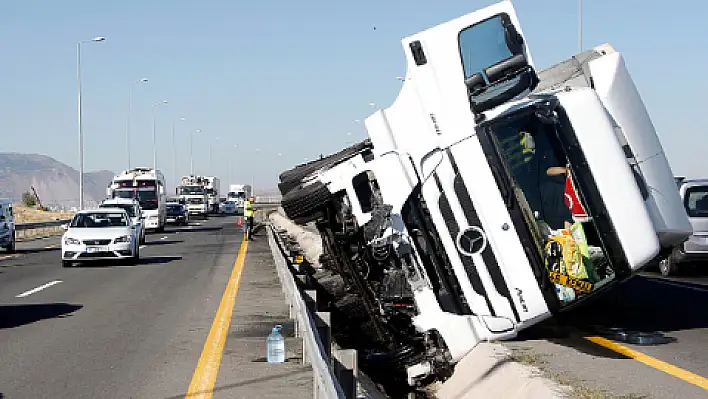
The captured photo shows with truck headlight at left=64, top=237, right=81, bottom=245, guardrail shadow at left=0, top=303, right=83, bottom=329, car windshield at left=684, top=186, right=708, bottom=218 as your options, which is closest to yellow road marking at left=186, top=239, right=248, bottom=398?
guardrail shadow at left=0, top=303, right=83, bottom=329

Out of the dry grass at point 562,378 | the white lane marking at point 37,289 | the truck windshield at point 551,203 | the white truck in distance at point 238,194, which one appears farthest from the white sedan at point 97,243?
the white truck in distance at point 238,194

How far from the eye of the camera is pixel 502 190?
9.82 metres

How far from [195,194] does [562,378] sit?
230ft

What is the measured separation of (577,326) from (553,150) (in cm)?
363

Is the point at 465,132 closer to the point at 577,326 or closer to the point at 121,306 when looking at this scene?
the point at 577,326

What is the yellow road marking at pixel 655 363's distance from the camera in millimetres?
9297

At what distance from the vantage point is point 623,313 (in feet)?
45.5

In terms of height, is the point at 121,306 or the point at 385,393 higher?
the point at 121,306

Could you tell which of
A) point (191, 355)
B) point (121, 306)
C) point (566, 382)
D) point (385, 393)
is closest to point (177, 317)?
point (121, 306)

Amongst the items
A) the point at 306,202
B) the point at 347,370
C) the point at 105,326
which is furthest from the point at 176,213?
the point at 347,370

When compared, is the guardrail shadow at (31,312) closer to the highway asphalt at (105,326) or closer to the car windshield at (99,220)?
the highway asphalt at (105,326)

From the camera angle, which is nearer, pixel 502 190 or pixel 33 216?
pixel 502 190

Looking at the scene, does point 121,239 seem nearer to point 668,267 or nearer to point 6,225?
point 6,225

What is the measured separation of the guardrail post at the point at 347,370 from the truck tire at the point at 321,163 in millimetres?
4794
